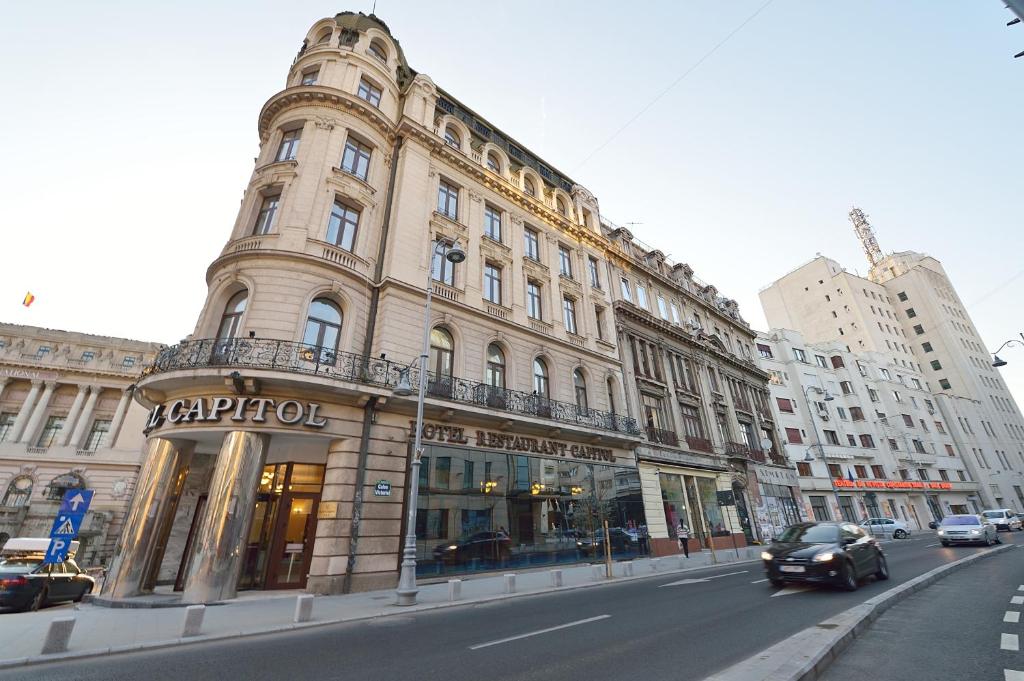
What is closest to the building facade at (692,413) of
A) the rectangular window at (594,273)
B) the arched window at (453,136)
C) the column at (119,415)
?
the rectangular window at (594,273)

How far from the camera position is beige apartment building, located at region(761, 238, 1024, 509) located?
59656 millimetres

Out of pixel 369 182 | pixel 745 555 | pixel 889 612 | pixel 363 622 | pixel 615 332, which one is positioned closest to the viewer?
pixel 889 612

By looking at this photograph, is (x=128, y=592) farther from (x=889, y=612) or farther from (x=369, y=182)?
(x=889, y=612)

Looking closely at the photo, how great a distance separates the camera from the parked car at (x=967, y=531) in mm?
21562

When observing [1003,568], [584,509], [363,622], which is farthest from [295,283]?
[1003,568]

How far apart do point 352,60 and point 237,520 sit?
65.3 ft

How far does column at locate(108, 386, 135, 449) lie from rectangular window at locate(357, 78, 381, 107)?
117 feet

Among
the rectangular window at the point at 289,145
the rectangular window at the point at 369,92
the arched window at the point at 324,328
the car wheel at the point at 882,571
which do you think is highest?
the rectangular window at the point at 369,92

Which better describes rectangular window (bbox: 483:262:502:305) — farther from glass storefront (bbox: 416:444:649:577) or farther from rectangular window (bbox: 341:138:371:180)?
glass storefront (bbox: 416:444:649:577)

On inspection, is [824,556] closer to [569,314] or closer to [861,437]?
[569,314]

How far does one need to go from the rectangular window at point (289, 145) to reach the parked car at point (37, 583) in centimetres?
1549

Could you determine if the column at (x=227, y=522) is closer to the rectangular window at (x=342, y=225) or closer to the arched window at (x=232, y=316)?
the arched window at (x=232, y=316)

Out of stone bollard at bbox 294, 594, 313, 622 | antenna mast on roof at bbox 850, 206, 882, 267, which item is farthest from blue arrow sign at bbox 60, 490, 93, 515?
antenna mast on roof at bbox 850, 206, 882, 267

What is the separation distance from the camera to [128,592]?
1188 centimetres
